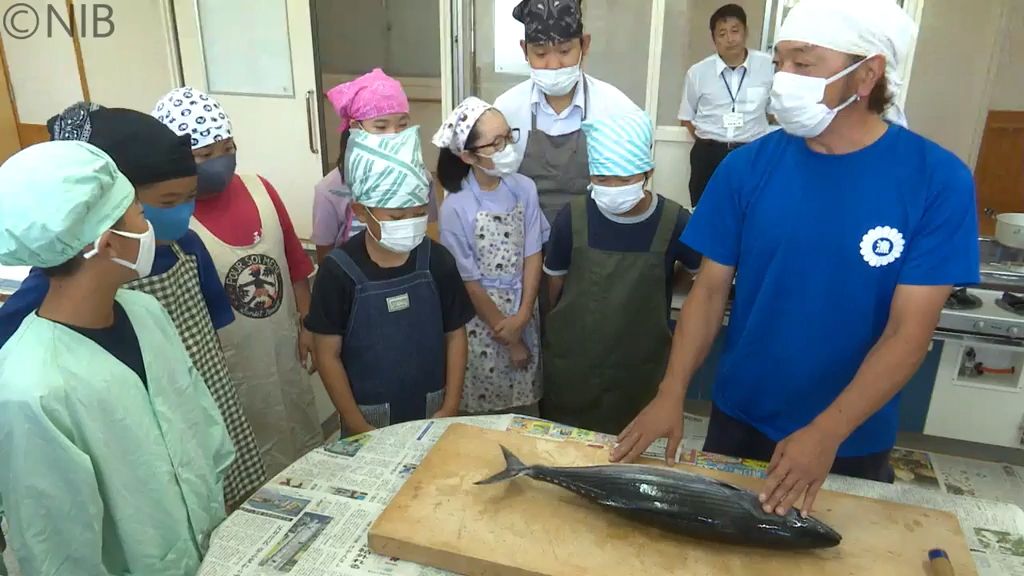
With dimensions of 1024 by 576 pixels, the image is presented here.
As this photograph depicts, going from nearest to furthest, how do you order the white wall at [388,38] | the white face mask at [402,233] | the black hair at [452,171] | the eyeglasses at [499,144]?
the white face mask at [402,233], the eyeglasses at [499,144], the black hair at [452,171], the white wall at [388,38]

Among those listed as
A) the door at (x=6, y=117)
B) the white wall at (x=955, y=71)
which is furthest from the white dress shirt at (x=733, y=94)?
the door at (x=6, y=117)

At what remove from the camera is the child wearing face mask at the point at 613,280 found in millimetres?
2035

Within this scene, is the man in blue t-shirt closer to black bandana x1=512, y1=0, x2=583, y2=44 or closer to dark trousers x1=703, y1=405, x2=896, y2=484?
dark trousers x1=703, y1=405, x2=896, y2=484

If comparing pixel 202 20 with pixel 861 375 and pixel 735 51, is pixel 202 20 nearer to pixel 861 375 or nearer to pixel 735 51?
pixel 735 51

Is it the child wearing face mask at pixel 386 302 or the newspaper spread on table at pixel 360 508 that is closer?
the newspaper spread on table at pixel 360 508

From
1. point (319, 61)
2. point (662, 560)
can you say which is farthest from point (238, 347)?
point (319, 61)

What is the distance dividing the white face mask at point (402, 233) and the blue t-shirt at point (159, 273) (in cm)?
47

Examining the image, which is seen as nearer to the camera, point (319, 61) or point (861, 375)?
point (861, 375)

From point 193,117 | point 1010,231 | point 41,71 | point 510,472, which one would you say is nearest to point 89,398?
point 510,472

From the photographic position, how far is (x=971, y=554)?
1246 millimetres

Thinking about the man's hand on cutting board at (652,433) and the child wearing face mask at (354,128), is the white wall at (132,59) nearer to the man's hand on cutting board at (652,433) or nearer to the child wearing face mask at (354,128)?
the child wearing face mask at (354,128)

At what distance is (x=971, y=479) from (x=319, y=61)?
13.9 ft

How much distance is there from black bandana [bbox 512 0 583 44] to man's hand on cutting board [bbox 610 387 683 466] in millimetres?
1534

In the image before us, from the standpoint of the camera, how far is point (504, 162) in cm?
229
